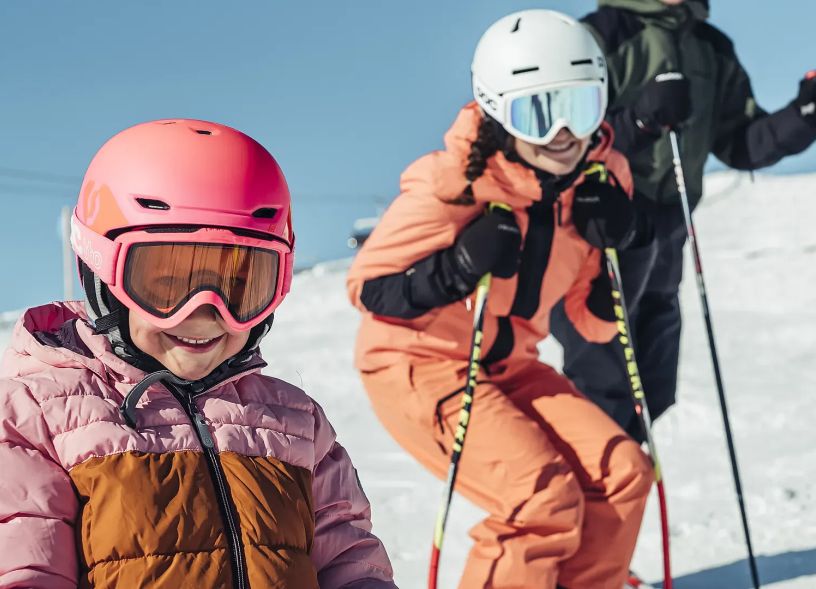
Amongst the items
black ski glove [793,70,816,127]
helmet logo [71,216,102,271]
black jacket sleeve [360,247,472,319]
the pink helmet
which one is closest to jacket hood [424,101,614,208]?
black jacket sleeve [360,247,472,319]

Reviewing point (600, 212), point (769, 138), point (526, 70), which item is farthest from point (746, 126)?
point (526, 70)

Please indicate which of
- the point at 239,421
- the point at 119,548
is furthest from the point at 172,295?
the point at 119,548

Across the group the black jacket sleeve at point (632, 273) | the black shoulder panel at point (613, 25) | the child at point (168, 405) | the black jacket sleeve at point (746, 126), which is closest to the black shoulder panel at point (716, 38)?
the black jacket sleeve at point (746, 126)

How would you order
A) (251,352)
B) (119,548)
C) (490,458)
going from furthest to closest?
(490,458) < (251,352) < (119,548)

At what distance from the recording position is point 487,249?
3.85 m

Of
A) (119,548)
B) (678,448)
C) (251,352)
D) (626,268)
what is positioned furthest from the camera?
(678,448)

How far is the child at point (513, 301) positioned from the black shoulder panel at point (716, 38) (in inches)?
59.2

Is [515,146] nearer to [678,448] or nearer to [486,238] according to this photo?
[486,238]

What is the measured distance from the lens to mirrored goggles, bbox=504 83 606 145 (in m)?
4.03

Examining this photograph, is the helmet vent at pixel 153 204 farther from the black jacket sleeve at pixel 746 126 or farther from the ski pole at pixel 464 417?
the black jacket sleeve at pixel 746 126

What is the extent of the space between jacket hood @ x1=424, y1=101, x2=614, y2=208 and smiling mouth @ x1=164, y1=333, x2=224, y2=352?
1.86m

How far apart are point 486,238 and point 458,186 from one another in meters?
0.26

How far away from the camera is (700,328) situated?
37.4 ft

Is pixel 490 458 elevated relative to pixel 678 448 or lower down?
elevated
